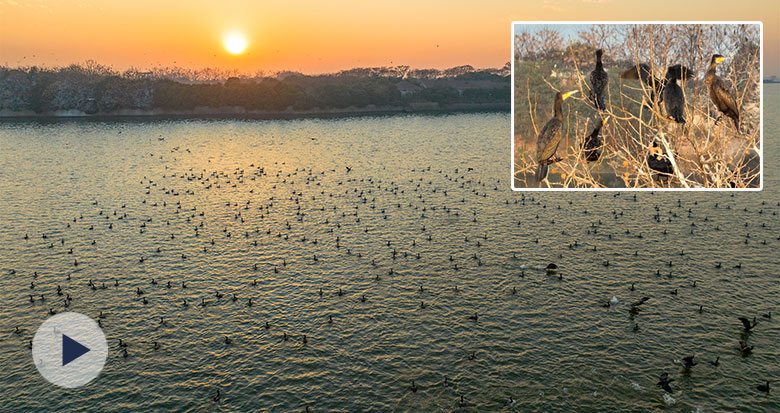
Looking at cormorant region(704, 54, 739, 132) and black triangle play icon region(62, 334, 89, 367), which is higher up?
cormorant region(704, 54, 739, 132)

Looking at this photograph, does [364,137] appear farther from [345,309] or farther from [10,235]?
[345,309]

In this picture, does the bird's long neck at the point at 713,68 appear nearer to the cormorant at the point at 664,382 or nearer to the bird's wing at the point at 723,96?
the bird's wing at the point at 723,96

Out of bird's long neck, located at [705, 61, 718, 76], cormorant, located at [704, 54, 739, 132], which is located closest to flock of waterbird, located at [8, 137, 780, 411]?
cormorant, located at [704, 54, 739, 132]

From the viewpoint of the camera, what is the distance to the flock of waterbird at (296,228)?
52.5m

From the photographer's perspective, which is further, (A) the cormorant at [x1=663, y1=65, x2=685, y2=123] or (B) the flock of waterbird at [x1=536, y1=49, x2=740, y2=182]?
(A) the cormorant at [x1=663, y1=65, x2=685, y2=123]

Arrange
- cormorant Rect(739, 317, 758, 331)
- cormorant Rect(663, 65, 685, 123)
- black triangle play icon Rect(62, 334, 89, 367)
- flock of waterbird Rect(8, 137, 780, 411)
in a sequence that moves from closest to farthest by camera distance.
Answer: cormorant Rect(663, 65, 685, 123) → black triangle play icon Rect(62, 334, 89, 367) → cormorant Rect(739, 317, 758, 331) → flock of waterbird Rect(8, 137, 780, 411)

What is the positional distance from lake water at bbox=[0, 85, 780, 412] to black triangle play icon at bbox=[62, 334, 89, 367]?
2.37 m

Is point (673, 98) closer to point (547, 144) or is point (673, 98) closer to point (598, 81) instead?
point (598, 81)

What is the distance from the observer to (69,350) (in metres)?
44.5

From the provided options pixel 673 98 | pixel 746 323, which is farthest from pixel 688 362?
pixel 673 98

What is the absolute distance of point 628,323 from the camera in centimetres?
4631

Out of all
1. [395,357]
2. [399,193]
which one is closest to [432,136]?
[399,193]

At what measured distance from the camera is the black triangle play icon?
43312 millimetres

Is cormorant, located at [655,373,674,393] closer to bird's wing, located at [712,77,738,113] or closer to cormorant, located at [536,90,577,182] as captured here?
bird's wing, located at [712,77,738,113]
